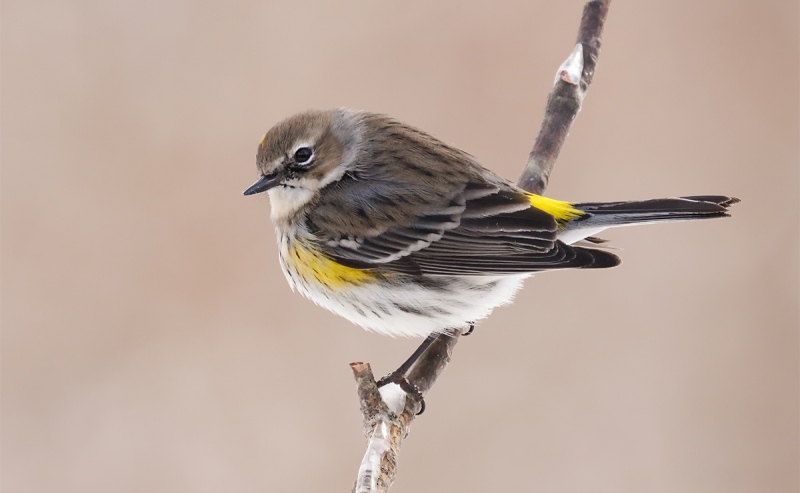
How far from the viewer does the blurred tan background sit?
5.71m

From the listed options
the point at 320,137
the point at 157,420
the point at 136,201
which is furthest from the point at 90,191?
the point at 320,137

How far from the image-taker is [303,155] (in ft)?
13.6

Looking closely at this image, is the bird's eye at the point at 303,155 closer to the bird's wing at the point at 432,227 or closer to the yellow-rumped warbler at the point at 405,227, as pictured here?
the yellow-rumped warbler at the point at 405,227

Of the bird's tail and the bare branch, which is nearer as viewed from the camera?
the bird's tail

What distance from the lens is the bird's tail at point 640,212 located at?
356cm

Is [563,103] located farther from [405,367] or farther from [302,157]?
[405,367]

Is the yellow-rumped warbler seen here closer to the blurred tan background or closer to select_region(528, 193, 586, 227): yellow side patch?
select_region(528, 193, 586, 227): yellow side patch

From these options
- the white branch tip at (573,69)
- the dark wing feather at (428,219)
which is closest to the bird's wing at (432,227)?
the dark wing feather at (428,219)

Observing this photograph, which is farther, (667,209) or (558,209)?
(558,209)

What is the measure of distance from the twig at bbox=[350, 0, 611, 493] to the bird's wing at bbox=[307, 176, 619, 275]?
1.35 feet

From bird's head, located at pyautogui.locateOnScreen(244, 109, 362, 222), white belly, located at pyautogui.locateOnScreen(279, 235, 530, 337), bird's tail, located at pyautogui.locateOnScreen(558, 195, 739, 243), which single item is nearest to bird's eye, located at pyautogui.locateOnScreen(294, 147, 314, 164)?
bird's head, located at pyautogui.locateOnScreen(244, 109, 362, 222)

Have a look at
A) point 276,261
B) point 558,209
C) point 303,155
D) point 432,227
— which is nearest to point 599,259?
point 558,209

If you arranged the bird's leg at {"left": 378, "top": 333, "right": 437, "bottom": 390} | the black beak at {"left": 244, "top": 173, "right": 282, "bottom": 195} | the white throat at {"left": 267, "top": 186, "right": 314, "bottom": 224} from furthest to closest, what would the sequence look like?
the white throat at {"left": 267, "top": 186, "right": 314, "bottom": 224}, the black beak at {"left": 244, "top": 173, "right": 282, "bottom": 195}, the bird's leg at {"left": 378, "top": 333, "right": 437, "bottom": 390}

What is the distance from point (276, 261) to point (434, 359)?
2233 millimetres
